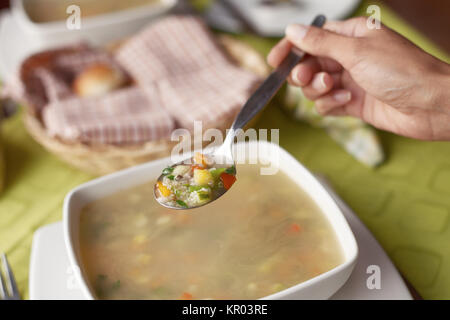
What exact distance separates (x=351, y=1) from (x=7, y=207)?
1.59 metres

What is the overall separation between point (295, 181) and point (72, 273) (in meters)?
0.58

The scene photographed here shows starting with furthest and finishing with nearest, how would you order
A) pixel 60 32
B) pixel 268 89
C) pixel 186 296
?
pixel 60 32
pixel 268 89
pixel 186 296

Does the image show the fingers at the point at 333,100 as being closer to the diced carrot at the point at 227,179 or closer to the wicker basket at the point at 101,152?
the wicker basket at the point at 101,152

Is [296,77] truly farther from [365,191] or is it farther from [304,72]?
[365,191]

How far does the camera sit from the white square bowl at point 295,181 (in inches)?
39.6

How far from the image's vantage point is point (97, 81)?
1.81 m


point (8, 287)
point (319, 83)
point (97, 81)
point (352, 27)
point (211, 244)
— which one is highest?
point (352, 27)

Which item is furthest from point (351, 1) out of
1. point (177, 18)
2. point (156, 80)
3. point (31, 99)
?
point (31, 99)

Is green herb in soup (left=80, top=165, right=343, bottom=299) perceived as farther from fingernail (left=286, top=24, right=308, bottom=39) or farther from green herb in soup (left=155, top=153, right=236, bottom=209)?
fingernail (left=286, top=24, right=308, bottom=39)

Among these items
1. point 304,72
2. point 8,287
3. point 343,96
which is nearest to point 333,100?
point 343,96

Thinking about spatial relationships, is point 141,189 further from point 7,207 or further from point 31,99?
point 31,99

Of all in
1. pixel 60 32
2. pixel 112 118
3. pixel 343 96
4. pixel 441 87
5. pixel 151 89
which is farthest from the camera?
pixel 60 32

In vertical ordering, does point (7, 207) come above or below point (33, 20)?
below

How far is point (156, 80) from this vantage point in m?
1.83
